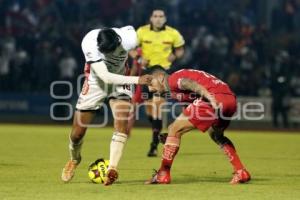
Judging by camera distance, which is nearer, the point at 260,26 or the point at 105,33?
the point at 105,33

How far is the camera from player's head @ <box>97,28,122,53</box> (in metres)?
12.0

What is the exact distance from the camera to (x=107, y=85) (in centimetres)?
1253

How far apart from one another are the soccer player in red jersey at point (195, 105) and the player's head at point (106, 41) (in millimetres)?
663

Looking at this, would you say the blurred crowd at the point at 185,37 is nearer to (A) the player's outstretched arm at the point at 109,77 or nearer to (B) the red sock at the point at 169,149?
(B) the red sock at the point at 169,149

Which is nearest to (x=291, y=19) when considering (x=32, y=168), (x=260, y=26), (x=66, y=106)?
(x=260, y=26)

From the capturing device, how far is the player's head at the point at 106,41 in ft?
39.3

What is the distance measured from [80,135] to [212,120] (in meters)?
1.82

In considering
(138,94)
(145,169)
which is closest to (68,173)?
(145,169)

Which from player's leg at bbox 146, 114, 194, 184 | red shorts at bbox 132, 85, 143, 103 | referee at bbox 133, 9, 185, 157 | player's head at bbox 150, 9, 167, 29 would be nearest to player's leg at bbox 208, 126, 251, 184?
player's leg at bbox 146, 114, 194, 184

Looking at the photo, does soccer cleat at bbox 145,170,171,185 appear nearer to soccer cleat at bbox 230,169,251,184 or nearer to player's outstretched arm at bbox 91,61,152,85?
soccer cleat at bbox 230,169,251,184

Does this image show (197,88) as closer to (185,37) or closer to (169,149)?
(169,149)

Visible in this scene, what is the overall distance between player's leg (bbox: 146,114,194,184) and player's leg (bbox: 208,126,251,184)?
1.99ft

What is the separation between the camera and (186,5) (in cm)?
3438

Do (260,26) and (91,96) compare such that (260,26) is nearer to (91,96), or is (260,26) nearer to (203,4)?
(203,4)
